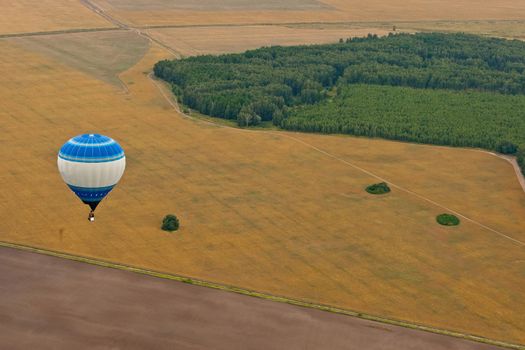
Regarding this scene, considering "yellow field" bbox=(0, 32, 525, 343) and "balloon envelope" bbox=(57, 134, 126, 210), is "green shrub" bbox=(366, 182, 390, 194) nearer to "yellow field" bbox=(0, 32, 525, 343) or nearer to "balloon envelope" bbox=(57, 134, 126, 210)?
"yellow field" bbox=(0, 32, 525, 343)

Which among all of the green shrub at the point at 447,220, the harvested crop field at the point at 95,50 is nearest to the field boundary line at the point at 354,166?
the green shrub at the point at 447,220

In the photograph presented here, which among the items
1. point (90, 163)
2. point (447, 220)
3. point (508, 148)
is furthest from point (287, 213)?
point (508, 148)

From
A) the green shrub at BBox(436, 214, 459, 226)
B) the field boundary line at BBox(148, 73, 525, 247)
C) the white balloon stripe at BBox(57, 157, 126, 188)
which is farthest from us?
the green shrub at BBox(436, 214, 459, 226)

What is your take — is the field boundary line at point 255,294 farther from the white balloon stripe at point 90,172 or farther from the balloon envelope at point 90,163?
the white balloon stripe at point 90,172

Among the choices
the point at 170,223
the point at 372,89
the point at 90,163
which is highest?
the point at 90,163

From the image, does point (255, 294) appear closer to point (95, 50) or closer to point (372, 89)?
point (372, 89)

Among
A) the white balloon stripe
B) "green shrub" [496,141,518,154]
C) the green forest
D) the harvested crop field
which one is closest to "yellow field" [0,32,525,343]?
"green shrub" [496,141,518,154]

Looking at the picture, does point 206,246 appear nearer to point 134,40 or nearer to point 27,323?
point 27,323
